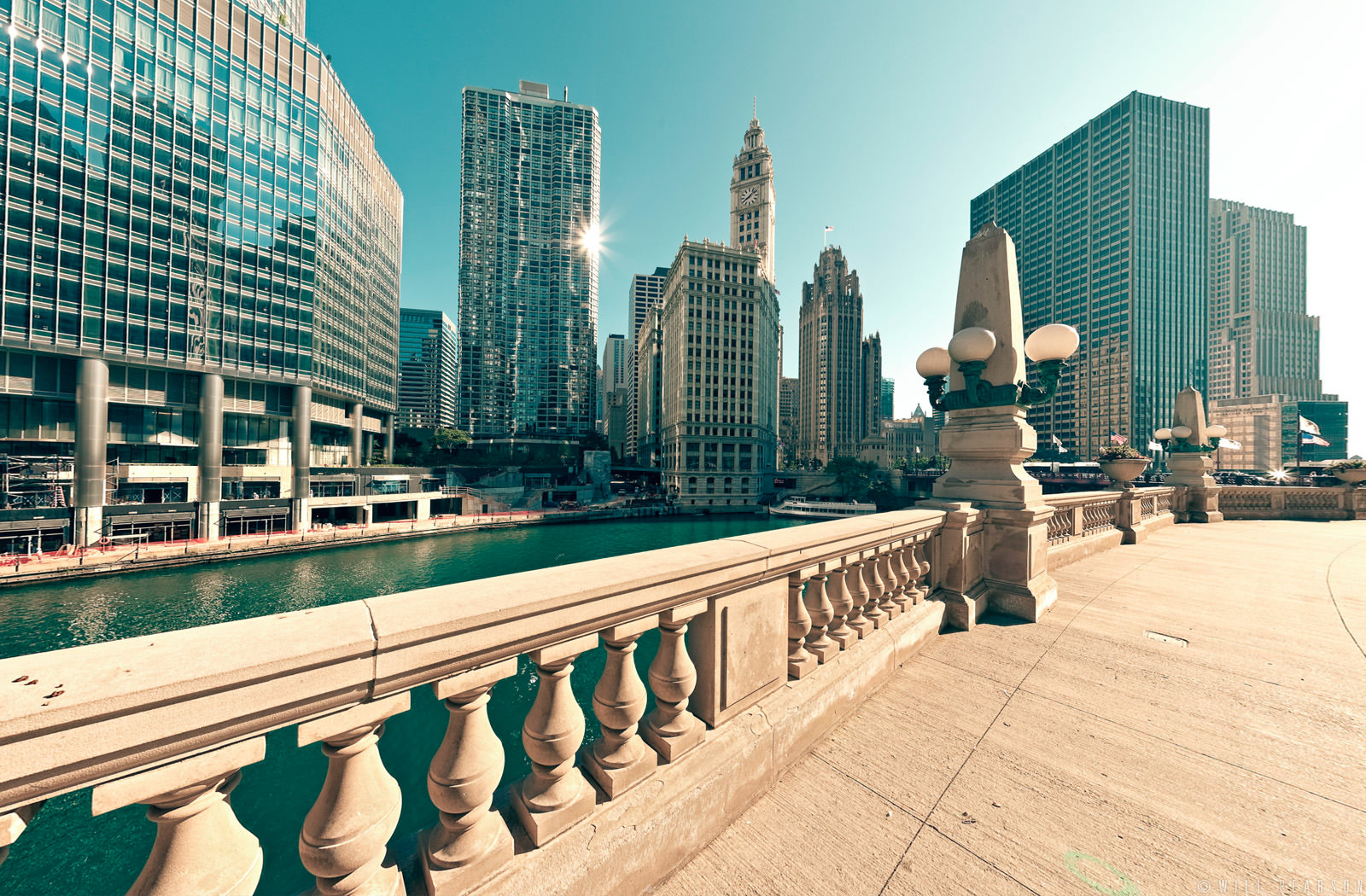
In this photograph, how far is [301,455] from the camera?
1660 inches

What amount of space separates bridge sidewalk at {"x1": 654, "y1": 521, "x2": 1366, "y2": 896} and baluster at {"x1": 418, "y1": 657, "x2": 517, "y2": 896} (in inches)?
41.2

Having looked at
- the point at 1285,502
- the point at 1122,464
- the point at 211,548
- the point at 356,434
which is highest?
the point at 356,434

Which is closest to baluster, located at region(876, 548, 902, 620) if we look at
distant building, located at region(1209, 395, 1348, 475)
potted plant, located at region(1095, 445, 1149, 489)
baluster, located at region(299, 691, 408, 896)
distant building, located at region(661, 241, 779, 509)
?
baluster, located at region(299, 691, 408, 896)

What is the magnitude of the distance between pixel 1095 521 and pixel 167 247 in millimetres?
57781

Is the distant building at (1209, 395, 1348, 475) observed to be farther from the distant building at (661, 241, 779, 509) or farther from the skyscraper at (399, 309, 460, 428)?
the skyscraper at (399, 309, 460, 428)

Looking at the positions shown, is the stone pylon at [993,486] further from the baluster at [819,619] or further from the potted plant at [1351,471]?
the potted plant at [1351,471]

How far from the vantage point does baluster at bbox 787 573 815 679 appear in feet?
10.8

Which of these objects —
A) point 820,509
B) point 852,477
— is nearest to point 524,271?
point 852,477

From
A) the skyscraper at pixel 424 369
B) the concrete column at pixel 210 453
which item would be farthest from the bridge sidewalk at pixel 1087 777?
the skyscraper at pixel 424 369

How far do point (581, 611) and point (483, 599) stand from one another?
0.42 m

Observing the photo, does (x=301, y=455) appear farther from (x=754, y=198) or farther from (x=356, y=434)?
(x=754, y=198)

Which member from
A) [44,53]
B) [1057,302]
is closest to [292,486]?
[44,53]

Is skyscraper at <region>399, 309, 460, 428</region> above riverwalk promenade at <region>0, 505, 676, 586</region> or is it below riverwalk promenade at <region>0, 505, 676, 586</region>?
above

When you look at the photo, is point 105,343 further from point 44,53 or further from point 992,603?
point 992,603
